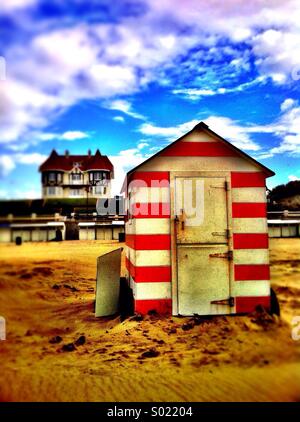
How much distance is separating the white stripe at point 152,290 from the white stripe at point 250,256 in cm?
88

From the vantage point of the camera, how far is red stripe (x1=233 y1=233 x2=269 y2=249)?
11.8 feet

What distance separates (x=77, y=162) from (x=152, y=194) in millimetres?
968

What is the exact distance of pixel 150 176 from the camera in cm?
361

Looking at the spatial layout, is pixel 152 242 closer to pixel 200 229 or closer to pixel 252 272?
pixel 200 229

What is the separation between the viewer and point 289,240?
5281 mm

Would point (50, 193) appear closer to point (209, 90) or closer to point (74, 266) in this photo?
point (209, 90)

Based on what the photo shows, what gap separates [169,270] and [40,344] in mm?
1589

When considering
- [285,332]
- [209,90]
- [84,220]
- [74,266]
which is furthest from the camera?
[74,266]

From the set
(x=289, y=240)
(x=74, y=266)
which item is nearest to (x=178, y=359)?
(x=289, y=240)

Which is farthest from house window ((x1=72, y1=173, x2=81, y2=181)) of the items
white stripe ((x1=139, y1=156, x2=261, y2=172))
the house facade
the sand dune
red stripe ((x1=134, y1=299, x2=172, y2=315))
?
red stripe ((x1=134, y1=299, x2=172, y2=315))

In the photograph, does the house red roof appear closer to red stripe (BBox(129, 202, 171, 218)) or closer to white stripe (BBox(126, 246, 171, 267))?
red stripe (BBox(129, 202, 171, 218))

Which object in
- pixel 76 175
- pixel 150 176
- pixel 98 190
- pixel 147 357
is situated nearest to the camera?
pixel 147 357

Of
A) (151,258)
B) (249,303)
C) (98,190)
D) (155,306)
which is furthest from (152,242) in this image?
(249,303)

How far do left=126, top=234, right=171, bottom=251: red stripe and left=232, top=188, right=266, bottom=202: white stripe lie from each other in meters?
0.96
